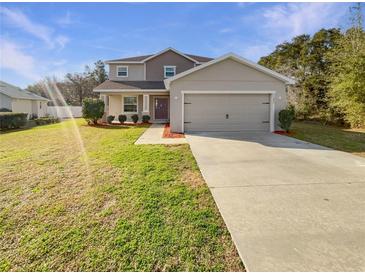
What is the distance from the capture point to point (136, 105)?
18.9 metres

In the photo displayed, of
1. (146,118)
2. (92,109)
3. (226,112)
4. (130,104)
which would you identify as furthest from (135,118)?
(226,112)

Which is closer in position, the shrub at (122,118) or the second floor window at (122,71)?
the shrub at (122,118)

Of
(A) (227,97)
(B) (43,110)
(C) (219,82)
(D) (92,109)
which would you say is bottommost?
(D) (92,109)

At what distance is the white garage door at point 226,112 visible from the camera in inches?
498

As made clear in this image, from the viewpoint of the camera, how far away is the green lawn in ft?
8.97

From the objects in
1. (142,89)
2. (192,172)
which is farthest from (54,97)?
(192,172)

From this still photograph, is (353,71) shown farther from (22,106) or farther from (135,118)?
(22,106)

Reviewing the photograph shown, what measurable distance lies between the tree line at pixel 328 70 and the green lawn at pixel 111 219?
45.3ft

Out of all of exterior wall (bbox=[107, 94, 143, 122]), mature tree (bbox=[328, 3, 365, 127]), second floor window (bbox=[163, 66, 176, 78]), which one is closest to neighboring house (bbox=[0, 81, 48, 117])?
exterior wall (bbox=[107, 94, 143, 122])

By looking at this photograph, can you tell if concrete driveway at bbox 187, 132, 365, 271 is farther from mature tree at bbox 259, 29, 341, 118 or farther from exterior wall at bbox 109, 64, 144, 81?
mature tree at bbox 259, 29, 341, 118

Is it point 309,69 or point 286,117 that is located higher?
point 309,69

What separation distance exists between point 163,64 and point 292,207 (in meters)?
18.5

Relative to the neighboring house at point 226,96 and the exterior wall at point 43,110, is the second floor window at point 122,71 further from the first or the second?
the exterior wall at point 43,110

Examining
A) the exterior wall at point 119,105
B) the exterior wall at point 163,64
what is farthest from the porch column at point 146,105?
the exterior wall at point 163,64
